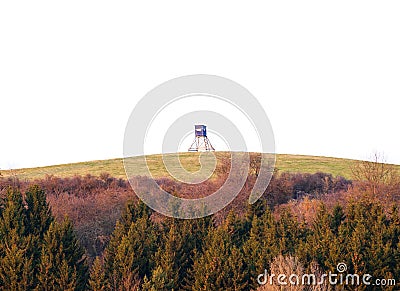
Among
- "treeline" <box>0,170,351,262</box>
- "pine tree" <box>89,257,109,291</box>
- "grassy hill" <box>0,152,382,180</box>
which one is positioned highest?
"grassy hill" <box>0,152,382,180</box>

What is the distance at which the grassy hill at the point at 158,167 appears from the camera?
95713mm

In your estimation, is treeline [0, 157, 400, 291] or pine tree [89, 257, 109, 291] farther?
treeline [0, 157, 400, 291]

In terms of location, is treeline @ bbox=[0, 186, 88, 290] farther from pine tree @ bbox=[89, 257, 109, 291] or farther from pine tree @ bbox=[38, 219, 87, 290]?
pine tree @ bbox=[89, 257, 109, 291]

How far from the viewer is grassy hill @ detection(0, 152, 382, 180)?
314ft

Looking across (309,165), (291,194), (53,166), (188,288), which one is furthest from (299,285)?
(53,166)

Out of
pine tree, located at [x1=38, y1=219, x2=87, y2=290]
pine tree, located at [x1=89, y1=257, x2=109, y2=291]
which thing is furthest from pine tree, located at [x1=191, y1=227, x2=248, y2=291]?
pine tree, located at [x1=38, y1=219, x2=87, y2=290]

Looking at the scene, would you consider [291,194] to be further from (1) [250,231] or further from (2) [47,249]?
(2) [47,249]

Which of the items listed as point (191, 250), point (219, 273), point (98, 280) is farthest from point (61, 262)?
point (219, 273)

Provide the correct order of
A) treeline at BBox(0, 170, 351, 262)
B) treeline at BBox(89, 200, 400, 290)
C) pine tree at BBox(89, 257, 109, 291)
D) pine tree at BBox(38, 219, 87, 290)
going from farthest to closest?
treeline at BBox(0, 170, 351, 262), pine tree at BBox(38, 219, 87, 290), treeline at BBox(89, 200, 400, 290), pine tree at BBox(89, 257, 109, 291)

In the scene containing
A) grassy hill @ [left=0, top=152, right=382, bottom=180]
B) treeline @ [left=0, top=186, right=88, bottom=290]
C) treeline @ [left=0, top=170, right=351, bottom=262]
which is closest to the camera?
treeline @ [left=0, top=186, right=88, bottom=290]

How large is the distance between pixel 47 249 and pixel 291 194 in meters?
46.3

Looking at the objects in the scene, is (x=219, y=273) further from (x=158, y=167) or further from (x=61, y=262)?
(x=158, y=167)

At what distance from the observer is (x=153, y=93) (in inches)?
1391

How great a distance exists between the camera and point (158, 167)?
9894 centimetres
